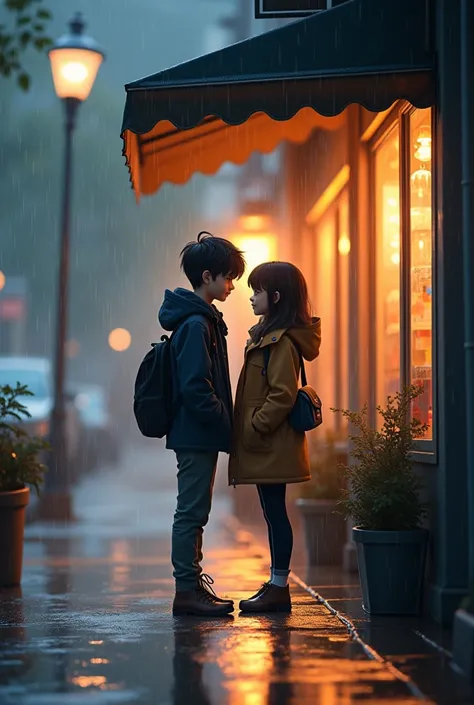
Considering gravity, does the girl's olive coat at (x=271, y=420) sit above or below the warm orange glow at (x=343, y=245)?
below

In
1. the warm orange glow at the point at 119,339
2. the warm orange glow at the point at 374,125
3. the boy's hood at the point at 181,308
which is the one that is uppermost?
the warm orange glow at the point at 119,339

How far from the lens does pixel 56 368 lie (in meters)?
18.0

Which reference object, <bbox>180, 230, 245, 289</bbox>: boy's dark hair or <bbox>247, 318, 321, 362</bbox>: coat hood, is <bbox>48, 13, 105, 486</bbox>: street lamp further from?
<bbox>247, 318, 321, 362</bbox>: coat hood

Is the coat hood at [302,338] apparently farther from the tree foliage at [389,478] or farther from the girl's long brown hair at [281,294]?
the tree foliage at [389,478]

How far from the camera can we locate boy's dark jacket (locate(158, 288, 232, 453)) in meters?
6.89

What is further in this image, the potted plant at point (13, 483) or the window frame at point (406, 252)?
the potted plant at point (13, 483)

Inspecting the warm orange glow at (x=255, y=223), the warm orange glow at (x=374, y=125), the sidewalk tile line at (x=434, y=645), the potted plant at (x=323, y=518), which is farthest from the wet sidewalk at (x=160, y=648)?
the warm orange glow at (x=255, y=223)

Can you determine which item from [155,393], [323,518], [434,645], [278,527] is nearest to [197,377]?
[155,393]

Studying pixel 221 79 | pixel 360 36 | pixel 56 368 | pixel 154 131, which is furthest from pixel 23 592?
pixel 56 368

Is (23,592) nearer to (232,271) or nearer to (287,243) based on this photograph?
(232,271)

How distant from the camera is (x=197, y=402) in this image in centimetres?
686

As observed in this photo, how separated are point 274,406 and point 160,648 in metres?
1.53

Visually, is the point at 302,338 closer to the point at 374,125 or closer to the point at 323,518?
the point at 374,125

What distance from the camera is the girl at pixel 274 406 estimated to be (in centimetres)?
699
